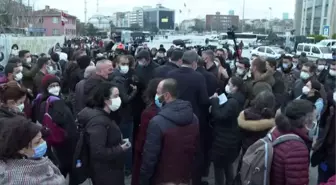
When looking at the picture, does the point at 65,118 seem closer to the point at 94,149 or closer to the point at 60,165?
the point at 60,165

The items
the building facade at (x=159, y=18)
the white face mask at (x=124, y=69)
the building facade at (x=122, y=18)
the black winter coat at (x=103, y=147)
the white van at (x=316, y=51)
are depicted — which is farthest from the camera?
the building facade at (x=122, y=18)

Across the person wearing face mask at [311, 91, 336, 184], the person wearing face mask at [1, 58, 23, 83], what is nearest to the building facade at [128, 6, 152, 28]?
the person wearing face mask at [1, 58, 23, 83]

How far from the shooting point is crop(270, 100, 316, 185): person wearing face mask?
2.64m

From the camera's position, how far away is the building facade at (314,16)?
5747cm

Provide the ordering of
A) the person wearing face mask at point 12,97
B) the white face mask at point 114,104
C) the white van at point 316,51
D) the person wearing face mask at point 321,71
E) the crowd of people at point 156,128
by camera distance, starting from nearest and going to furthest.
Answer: the crowd of people at point 156,128
the white face mask at point 114,104
the person wearing face mask at point 12,97
the person wearing face mask at point 321,71
the white van at point 316,51

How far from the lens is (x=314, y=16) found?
229ft

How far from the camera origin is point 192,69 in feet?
15.1

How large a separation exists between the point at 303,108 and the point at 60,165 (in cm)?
288

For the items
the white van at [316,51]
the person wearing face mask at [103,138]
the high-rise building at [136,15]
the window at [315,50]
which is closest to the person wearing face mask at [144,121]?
the person wearing face mask at [103,138]

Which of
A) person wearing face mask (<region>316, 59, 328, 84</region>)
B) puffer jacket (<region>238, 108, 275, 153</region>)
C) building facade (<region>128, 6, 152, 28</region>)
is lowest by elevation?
puffer jacket (<region>238, 108, 275, 153</region>)

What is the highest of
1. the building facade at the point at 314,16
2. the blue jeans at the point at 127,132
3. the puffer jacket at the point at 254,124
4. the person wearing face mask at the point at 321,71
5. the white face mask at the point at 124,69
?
the building facade at the point at 314,16

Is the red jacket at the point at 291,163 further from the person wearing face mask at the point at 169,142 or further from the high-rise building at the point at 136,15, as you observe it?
the high-rise building at the point at 136,15

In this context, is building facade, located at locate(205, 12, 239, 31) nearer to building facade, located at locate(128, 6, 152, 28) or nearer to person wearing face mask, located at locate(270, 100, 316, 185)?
building facade, located at locate(128, 6, 152, 28)

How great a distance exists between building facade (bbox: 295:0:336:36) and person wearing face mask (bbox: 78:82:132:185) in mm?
59937
